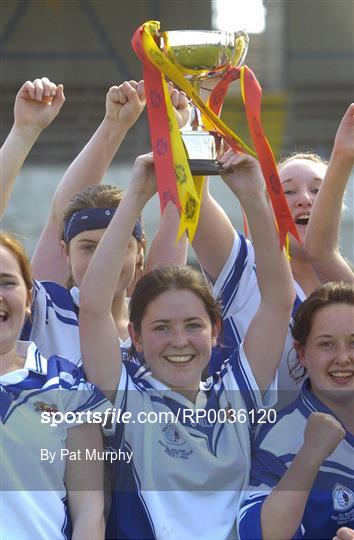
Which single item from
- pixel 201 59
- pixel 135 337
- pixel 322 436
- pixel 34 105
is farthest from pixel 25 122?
pixel 322 436

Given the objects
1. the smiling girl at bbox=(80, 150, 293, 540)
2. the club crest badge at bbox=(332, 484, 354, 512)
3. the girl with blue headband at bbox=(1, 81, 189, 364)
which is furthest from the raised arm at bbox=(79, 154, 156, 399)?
the club crest badge at bbox=(332, 484, 354, 512)

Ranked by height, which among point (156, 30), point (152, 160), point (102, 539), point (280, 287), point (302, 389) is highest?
point (156, 30)

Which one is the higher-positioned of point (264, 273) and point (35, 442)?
point (264, 273)

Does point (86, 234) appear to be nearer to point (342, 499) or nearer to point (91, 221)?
point (91, 221)

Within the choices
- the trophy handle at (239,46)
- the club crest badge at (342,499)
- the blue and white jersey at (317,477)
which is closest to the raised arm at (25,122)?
the trophy handle at (239,46)

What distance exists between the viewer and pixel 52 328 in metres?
1.95

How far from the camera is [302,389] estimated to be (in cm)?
189

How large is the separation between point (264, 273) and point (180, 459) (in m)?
0.32

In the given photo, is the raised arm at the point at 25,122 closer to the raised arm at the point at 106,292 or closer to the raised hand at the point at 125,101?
the raised hand at the point at 125,101

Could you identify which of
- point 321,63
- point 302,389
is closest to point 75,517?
point 302,389

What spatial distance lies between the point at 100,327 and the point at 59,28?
7061 millimetres

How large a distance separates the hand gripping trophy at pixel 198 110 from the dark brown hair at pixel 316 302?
137mm

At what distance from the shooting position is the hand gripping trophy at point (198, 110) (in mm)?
1774

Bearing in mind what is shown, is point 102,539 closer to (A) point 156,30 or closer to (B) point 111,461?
(B) point 111,461
